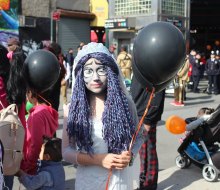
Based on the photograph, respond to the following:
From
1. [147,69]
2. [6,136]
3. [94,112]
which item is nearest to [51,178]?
[6,136]

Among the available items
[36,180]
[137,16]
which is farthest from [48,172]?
[137,16]

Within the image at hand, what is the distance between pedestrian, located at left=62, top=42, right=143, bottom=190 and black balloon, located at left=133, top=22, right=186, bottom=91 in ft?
0.76

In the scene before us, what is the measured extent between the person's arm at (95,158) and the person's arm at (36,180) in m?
0.67

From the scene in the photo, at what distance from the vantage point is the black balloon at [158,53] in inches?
98.9

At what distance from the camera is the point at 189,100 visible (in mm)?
13422

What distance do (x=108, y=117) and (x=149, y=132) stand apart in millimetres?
2036

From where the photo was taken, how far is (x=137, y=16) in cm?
1572

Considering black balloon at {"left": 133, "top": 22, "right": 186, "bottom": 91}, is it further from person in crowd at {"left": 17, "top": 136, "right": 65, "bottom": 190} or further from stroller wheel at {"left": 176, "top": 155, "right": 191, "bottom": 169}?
stroller wheel at {"left": 176, "top": 155, "right": 191, "bottom": 169}

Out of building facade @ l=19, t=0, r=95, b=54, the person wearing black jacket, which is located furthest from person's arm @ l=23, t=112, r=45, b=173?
building facade @ l=19, t=0, r=95, b=54

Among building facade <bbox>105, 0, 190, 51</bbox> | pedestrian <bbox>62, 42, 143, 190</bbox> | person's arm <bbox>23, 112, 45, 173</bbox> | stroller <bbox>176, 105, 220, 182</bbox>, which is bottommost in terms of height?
stroller <bbox>176, 105, 220, 182</bbox>

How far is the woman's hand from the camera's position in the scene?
225 cm

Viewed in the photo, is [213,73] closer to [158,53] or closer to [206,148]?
[206,148]

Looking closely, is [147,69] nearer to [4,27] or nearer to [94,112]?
[94,112]

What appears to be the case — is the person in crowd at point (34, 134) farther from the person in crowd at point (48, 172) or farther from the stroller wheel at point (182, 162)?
the stroller wheel at point (182, 162)
